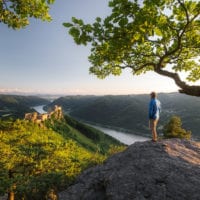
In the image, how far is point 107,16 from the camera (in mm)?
8859

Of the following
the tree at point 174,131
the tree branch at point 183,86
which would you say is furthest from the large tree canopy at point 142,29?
the tree at point 174,131

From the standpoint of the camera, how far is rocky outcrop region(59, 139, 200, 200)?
12.0m

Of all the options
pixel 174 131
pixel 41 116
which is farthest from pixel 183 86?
pixel 41 116

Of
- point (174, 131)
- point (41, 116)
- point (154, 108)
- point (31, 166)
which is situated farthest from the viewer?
point (41, 116)

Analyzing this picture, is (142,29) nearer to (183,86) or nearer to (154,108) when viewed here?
(183,86)

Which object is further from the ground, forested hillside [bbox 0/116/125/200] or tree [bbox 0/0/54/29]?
tree [bbox 0/0/54/29]

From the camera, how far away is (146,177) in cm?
1313

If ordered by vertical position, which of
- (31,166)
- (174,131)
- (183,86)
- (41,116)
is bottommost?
(174,131)

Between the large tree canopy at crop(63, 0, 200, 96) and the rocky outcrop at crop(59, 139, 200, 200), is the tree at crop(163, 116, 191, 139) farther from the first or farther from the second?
the large tree canopy at crop(63, 0, 200, 96)

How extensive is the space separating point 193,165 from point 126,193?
4967 millimetres

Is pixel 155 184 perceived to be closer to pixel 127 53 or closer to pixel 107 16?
pixel 127 53

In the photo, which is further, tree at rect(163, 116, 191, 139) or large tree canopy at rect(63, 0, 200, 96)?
tree at rect(163, 116, 191, 139)

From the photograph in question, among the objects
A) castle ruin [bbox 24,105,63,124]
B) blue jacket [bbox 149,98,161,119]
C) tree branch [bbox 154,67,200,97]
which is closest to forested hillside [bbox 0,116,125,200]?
blue jacket [bbox 149,98,161,119]

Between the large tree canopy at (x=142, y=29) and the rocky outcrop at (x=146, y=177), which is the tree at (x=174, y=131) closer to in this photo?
the rocky outcrop at (x=146, y=177)
